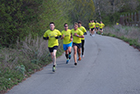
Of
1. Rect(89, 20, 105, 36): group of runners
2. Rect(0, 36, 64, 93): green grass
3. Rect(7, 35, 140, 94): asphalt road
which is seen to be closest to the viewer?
Rect(7, 35, 140, 94): asphalt road

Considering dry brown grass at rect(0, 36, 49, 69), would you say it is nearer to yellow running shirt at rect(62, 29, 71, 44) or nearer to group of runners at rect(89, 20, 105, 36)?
yellow running shirt at rect(62, 29, 71, 44)

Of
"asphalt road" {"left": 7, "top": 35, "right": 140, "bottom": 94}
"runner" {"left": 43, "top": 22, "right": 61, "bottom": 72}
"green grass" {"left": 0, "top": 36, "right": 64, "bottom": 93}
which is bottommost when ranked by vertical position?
"asphalt road" {"left": 7, "top": 35, "right": 140, "bottom": 94}

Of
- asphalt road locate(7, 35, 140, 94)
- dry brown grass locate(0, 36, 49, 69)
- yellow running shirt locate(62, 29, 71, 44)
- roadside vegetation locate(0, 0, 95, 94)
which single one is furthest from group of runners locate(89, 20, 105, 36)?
asphalt road locate(7, 35, 140, 94)

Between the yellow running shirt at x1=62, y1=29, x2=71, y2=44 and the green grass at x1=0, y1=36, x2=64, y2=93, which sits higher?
the yellow running shirt at x1=62, y1=29, x2=71, y2=44

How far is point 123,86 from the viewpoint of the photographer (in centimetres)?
688

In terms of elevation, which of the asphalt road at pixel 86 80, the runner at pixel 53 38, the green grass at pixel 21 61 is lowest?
the asphalt road at pixel 86 80

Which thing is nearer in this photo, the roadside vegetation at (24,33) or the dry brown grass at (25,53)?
the dry brown grass at (25,53)

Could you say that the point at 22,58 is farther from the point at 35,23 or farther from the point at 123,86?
the point at 123,86

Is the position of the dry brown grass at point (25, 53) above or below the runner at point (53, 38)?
below

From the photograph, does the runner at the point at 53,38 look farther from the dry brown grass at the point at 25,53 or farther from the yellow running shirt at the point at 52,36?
the dry brown grass at the point at 25,53

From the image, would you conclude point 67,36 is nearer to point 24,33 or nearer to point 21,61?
point 21,61

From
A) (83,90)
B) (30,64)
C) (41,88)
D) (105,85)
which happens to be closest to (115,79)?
(105,85)

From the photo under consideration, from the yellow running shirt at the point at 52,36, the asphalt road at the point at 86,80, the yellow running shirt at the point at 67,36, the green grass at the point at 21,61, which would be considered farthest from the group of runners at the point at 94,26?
the yellow running shirt at the point at 52,36

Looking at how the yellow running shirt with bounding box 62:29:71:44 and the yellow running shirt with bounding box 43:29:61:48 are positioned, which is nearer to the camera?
the yellow running shirt with bounding box 43:29:61:48
